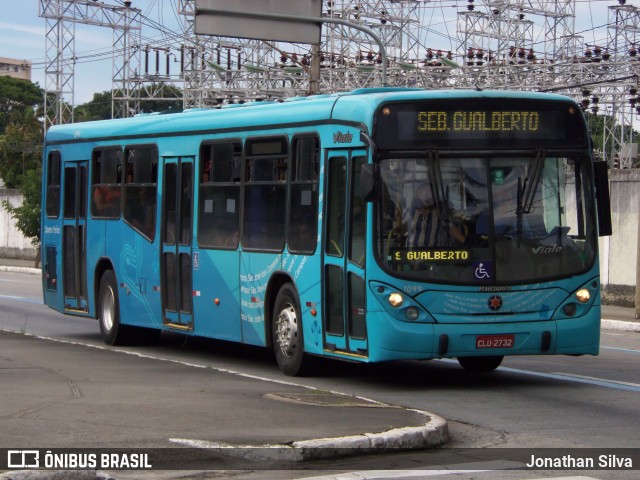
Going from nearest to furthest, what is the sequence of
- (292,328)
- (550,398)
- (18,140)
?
1. (550,398)
2. (292,328)
3. (18,140)

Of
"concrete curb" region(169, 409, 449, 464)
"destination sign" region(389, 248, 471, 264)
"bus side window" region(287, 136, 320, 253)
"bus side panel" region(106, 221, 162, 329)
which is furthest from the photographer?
"bus side panel" region(106, 221, 162, 329)

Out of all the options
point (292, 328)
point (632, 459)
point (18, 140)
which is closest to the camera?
point (632, 459)

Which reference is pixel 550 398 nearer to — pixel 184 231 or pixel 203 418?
pixel 203 418

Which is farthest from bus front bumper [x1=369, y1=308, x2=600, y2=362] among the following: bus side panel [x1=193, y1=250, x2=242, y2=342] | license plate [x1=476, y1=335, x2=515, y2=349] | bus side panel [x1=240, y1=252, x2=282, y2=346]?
bus side panel [x1=193, y1=250, x2=242, y2=342]

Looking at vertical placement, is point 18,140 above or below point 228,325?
above

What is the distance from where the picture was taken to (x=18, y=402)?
1061 cm

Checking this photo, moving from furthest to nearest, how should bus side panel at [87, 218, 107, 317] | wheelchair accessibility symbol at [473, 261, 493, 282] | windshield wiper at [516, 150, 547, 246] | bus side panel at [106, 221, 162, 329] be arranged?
bus side panel at [87, 218, 107, 317]
bus side panel at [106, 221, 162, 329]
windshield wiper at [516, 150, 547, 246]
wheelchair accessibility symbol at [473, 261, 493, 282]

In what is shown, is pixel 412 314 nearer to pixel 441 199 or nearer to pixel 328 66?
pixel 441 199

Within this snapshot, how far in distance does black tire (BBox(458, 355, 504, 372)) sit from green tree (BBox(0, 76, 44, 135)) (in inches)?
5172

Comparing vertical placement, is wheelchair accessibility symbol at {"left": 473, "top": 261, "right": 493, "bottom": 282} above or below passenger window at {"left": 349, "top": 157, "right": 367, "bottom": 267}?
below

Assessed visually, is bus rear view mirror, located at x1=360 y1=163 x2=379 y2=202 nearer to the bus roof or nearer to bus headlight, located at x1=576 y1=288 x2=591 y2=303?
the bus roof

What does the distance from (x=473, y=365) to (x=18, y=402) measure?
6114 mm

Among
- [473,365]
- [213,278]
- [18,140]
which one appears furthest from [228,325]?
[18,140]

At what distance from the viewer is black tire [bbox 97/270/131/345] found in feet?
60.5
